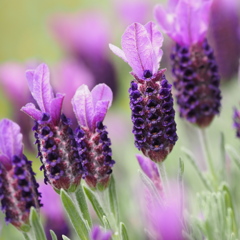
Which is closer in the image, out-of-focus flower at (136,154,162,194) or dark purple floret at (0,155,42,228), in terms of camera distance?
dark purple floret at (0,155,42,228)

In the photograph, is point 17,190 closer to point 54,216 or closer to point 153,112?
point 153,112

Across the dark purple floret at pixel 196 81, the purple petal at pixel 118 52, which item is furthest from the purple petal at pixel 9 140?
the dark purple floret at pixel 196 81

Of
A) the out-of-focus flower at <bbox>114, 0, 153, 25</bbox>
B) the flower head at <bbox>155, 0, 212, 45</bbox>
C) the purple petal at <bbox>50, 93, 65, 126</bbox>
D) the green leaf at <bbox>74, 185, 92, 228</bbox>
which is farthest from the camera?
the out-of-focus flower at <bbox>114, 0, 153, 25</bbox>

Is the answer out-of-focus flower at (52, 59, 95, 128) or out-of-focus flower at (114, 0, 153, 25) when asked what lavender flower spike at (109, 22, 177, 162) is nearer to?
out-of-focus flower at (52, 59, 95, 128)

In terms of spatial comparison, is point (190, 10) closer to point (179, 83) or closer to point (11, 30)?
point (179, 83)

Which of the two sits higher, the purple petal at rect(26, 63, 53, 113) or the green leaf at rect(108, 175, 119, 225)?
Result: the purple petal at rect(26, 63, 53, 113)

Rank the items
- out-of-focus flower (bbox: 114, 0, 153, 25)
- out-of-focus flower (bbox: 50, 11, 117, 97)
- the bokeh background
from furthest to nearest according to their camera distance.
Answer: out-of-focus flower (bbox: 114, 0, 153, 25), out-of-focus flower (bbox: 50, 11, 117, 97), the bokeh background

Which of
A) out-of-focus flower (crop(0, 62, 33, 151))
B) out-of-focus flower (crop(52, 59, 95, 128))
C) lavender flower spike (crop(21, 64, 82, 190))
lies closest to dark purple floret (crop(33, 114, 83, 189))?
lavender flower spike (crop(21, 64, 82, 190))

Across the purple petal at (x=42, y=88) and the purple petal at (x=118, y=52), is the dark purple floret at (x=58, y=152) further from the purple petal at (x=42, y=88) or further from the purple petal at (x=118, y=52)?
the purple petal at (x=118, y=52)

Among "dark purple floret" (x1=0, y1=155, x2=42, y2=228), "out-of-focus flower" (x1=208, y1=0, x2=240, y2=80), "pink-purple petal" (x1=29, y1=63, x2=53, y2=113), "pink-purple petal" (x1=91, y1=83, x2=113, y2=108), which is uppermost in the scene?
"out-of-focus flower" (x1=208, y1=0, x2=240, y2=80)
